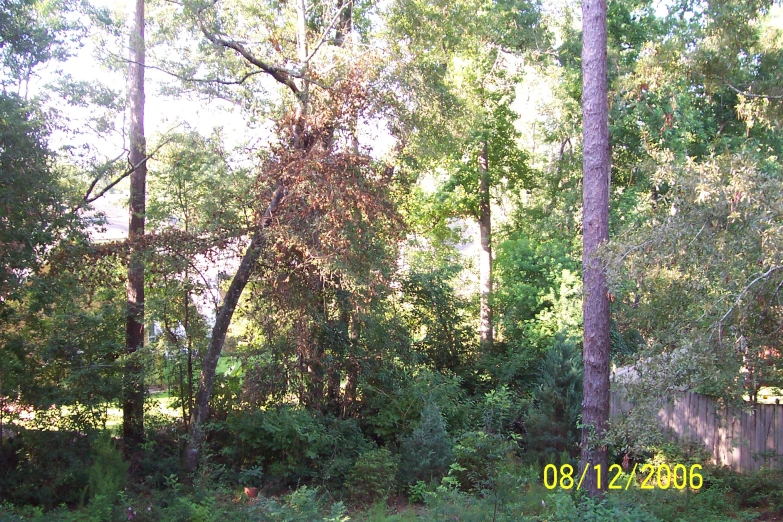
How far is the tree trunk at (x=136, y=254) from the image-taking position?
10797 millimetres

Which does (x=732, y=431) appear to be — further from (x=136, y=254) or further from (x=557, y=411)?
(x=136, y=254)

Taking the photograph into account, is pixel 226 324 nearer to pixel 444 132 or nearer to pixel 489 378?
pixel 444 132

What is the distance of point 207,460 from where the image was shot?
33.3 ft

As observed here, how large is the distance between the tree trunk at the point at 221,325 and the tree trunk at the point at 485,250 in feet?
31.3

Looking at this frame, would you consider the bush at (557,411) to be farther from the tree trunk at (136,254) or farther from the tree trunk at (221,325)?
the tree trunk at (136,254)

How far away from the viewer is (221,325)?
10.7 m

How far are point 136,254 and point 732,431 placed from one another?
34.6 feet

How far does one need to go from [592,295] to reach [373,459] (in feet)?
14.8

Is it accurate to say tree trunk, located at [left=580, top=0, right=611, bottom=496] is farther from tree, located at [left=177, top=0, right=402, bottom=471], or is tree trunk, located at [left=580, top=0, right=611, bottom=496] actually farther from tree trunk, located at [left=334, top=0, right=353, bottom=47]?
tree trunk, located at [left=334, top=0, right=353, bottom=47]

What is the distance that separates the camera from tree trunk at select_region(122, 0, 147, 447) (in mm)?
10797

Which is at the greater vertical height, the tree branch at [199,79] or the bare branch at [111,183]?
the tree branch at [199,79]
